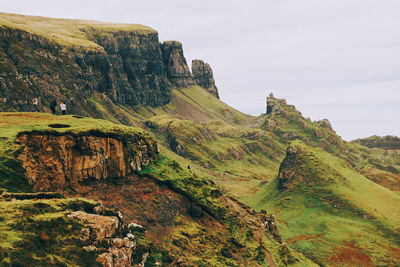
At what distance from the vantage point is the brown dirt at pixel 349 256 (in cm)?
9369

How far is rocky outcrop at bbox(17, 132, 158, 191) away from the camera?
47312mm

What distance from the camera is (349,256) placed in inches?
3821

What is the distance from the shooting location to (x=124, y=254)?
1357 inches

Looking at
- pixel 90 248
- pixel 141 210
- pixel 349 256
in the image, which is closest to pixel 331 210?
pixel 349 256

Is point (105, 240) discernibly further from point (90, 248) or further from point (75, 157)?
point (75, 157)

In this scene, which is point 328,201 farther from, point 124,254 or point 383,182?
point 124,254

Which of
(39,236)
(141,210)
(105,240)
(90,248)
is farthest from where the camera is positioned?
(141,210)

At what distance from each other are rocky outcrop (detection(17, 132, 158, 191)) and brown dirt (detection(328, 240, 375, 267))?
237 ft

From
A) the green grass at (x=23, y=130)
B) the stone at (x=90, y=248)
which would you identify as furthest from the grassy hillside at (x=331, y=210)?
the stone at (x=90, y=248)

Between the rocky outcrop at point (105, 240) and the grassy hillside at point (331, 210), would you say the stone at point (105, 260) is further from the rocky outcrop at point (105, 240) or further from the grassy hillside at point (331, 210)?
the grassy hillside at point (331, 210)

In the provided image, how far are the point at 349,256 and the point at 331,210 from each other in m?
32.8

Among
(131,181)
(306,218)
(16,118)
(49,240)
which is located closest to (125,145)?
(131,181)

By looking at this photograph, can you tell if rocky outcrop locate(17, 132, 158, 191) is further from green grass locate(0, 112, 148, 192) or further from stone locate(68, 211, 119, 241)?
stone locate(68, 211, 119, 241)

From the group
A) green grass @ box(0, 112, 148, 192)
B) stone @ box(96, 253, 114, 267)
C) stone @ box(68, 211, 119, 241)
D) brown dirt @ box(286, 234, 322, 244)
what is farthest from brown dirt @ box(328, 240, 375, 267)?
stone @ box(96, 253, 114, 267)
